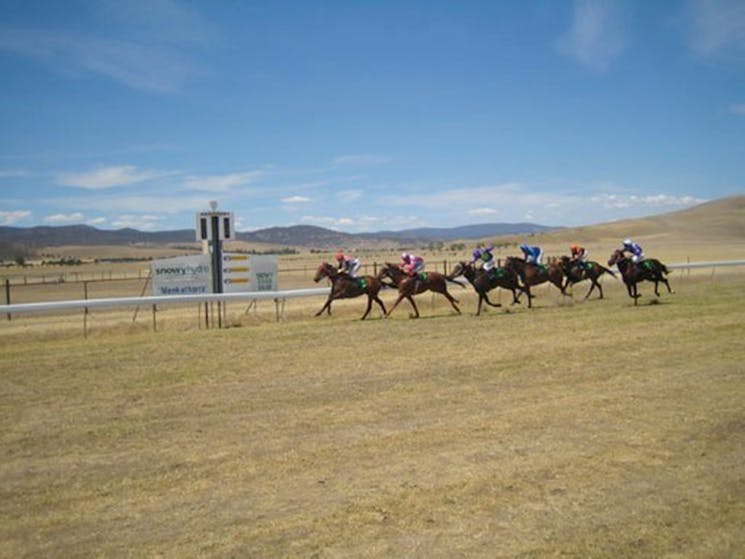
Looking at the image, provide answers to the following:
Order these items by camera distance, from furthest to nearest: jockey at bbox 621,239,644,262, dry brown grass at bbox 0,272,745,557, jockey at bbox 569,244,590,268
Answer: jockey at bbox 569,244,590,268
jockey at bbox 621,239,644,262
dry brown grass at bbox 0,272,745,557

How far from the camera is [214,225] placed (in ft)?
63.3

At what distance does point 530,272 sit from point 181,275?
35.4ft

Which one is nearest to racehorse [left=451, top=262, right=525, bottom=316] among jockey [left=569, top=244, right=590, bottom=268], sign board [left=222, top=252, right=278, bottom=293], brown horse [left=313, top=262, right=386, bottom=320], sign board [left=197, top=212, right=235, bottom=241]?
brown horse [left=313, top=262, right=386, bottom=320]

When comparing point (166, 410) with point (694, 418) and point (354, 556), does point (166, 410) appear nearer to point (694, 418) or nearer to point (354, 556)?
point (354, 556)

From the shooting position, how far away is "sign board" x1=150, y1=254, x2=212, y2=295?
64.8 ft

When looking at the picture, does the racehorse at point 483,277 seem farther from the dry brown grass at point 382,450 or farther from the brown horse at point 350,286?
the dry brown grass at point 382,450

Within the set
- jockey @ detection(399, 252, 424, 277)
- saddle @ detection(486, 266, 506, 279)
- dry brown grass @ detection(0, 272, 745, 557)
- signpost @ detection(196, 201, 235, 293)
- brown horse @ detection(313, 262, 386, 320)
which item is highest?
signpost @ detection(196, 201, 235, 293)

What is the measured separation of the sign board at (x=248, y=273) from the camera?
2027cm

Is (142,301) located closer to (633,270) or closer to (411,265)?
(411,265)

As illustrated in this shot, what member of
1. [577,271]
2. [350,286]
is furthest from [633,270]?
[350,286]

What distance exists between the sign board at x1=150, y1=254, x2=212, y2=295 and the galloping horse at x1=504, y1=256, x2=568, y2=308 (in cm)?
927

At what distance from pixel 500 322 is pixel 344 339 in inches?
175

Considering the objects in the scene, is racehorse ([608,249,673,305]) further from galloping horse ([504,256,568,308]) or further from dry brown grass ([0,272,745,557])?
dry brown grass ([0,272,745,557])

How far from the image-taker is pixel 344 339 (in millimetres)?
14320
